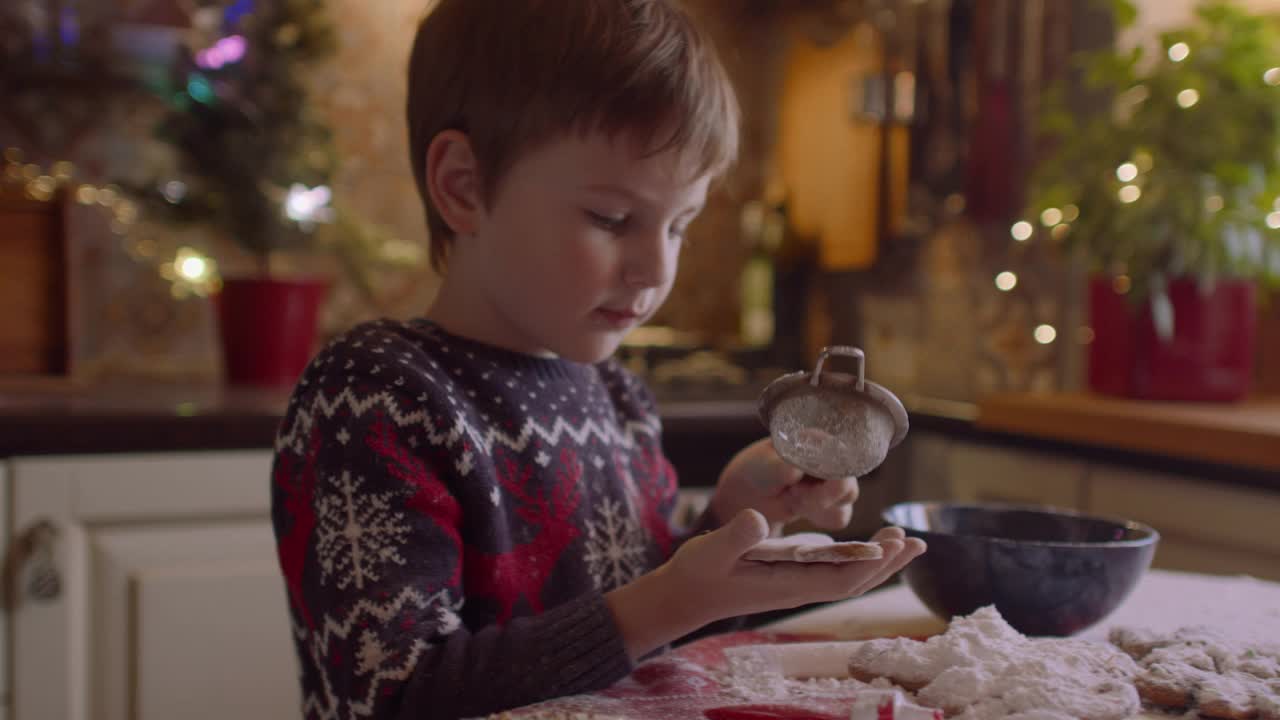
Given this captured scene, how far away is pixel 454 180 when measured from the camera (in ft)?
→ 2.54

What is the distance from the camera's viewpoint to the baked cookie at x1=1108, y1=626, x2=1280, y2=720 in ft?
1.74

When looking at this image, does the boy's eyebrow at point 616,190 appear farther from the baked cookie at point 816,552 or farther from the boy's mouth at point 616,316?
the baked cookie at point 816,552

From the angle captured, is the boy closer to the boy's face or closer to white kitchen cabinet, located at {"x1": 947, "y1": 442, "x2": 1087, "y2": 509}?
the boy's face

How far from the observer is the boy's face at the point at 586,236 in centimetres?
70

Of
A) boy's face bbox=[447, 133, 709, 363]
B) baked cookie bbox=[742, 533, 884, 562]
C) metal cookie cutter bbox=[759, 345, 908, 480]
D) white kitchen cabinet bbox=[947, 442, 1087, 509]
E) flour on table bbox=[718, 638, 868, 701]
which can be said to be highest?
boy's face bbox=[447, 133, 709, 363]

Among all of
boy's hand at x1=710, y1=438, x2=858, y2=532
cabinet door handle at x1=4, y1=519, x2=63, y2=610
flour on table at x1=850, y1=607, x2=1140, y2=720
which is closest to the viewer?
flour on table at x1=850, y1=607, x2=1140, y2=720

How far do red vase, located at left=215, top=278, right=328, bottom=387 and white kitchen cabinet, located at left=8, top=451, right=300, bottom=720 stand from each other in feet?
1.25

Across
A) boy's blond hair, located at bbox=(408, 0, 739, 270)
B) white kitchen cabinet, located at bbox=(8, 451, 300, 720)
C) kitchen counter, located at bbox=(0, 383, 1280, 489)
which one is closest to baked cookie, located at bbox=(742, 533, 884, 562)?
boy's blond hair, located at bbox=(408, 0, 739, 270)

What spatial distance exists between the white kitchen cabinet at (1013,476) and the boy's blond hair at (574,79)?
958mm

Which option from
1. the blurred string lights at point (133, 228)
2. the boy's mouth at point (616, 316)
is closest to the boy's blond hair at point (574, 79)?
the boy's mouth at point (616, 316)

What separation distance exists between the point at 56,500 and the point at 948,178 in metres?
1.56

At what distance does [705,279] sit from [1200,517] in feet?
4.43

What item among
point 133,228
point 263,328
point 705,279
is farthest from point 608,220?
point 705,279

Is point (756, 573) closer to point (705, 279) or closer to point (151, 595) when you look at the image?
point (151, 595)
